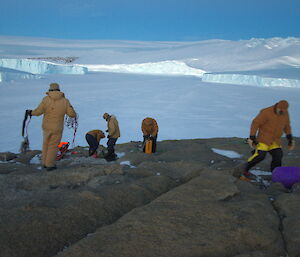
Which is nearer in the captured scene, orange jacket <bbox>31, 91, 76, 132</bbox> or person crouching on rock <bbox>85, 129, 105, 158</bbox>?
orange jacket <bbox>31, 91, 76, 132</bbox>

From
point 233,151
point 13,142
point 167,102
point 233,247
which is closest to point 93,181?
point 233,247

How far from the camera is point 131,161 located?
6766 mm

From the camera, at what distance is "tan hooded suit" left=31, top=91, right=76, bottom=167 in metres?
5.12

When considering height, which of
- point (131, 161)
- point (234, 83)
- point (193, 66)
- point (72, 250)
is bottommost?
point (131, 161)

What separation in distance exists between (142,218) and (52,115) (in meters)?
3.15

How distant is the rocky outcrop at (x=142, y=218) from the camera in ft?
7.73

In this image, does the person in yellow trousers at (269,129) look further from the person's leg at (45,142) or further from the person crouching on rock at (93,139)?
the person crouching on rock at (93,139)

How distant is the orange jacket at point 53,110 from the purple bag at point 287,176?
3745mm

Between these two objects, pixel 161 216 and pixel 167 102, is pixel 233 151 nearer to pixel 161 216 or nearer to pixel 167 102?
pixel 161 216

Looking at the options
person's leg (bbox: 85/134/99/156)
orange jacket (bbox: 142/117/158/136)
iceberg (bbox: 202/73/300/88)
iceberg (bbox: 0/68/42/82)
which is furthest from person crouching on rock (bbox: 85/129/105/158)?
iceberg (bbox: 202/73/300/88)

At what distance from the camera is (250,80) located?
6253 cm

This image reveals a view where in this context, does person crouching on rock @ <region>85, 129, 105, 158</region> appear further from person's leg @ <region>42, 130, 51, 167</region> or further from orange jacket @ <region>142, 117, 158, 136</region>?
person's leg @ <region>42, 130, 51, 167</region>

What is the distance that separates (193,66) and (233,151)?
10493cm

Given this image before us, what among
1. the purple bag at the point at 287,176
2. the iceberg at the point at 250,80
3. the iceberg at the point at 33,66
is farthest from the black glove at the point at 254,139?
the iceberg at the point at 33,66
